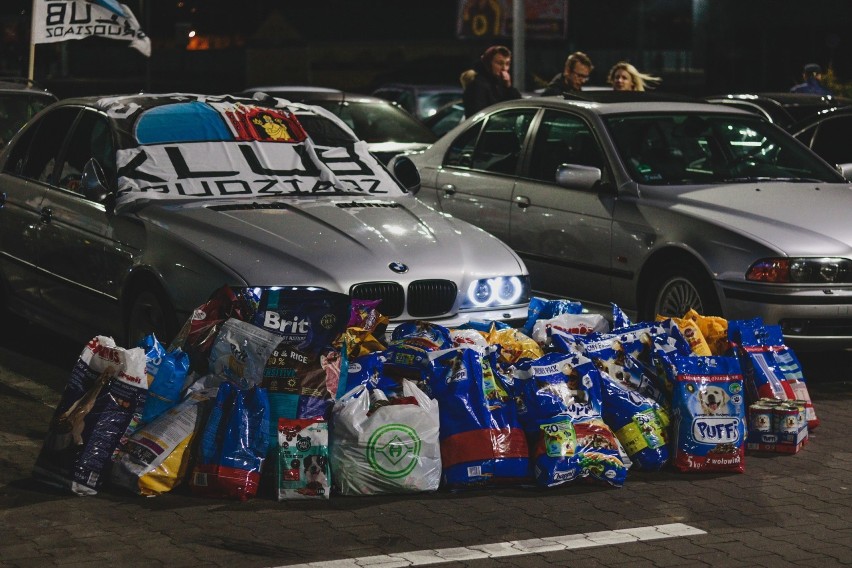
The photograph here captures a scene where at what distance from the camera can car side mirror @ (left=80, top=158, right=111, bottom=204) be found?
8.27 meters

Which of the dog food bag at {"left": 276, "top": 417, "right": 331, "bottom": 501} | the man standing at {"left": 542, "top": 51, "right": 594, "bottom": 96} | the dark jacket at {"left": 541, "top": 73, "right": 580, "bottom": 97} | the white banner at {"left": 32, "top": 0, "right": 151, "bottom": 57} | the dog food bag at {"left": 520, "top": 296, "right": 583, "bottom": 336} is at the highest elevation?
the white banner at {"left": 32, "top": 0, "right": 151, "bottom": 57}

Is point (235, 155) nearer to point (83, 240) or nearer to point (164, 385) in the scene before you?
point (83, 240)

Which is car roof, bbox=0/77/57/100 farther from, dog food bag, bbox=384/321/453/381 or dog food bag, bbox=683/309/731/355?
dog food bag, bbox=683/309/731/355

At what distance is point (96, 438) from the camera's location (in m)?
6.25

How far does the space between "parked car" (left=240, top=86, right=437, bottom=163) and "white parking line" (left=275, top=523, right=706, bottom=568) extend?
9.56 metres

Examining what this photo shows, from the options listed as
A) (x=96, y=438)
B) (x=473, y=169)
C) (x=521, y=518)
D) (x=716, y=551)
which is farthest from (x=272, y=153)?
(x=716, y=551)

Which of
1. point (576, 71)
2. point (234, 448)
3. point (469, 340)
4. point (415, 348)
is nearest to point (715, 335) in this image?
point (469, 340)

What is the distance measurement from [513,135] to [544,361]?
407 centimetres

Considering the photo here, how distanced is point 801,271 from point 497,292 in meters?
1.79

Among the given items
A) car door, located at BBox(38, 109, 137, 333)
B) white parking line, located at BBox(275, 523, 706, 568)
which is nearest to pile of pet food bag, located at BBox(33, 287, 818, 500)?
white parking line, located at BBox(275, 523, 706, 568)

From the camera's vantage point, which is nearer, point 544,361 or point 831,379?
point 544,361

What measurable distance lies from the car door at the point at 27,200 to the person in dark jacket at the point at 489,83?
5726mm

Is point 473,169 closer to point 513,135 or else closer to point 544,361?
point 513,135

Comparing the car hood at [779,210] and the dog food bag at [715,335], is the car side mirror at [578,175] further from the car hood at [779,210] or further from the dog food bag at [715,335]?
the dog food bag at [715,335]
